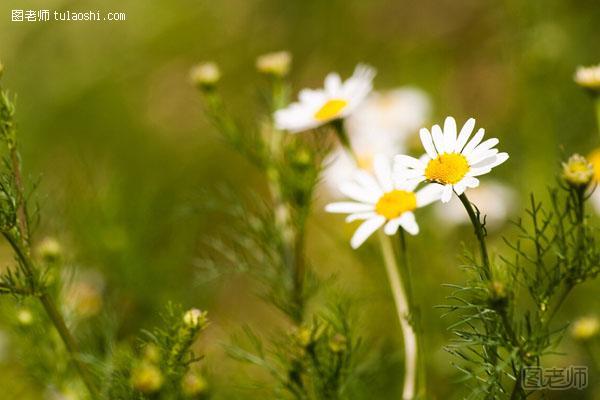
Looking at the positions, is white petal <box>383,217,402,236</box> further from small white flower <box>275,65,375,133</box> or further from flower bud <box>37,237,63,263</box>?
flower bud <box>37,237,63,263</box>

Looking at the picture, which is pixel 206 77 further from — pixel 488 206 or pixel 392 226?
pixel 488 206

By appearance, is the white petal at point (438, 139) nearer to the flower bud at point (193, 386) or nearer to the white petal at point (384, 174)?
the white petal at point (384, 174)

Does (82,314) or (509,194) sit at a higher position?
(509,194)

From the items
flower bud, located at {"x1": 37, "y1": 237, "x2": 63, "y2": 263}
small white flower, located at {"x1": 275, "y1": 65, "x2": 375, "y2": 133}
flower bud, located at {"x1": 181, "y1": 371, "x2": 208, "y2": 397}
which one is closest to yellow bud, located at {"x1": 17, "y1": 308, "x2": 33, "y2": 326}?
flower bud, located at {"x1": 37, "y1": 237, "x2": 63, "y2": 263}

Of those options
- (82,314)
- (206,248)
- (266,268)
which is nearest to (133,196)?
(206,248)

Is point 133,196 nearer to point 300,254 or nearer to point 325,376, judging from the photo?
point 300,254

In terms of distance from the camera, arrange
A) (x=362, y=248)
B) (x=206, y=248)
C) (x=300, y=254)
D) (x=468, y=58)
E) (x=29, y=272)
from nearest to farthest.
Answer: (x=29, y=272) < (x=300, y=254) < (x=362, y=248) < (x=206, y=248) < (x=468, y=58)

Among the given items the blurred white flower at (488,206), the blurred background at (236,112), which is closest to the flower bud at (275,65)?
the blurred background at (236,112)

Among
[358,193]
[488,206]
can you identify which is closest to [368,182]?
[358,193]

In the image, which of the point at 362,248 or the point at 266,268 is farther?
the point at 362,248
